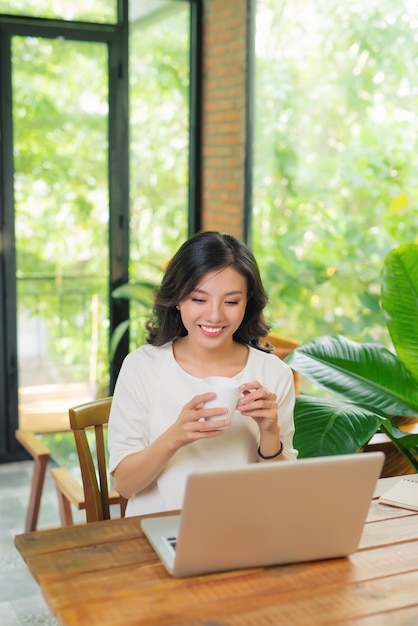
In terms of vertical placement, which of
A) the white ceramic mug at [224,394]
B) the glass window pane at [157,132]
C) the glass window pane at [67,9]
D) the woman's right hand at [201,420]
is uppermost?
the glass window pane at [67,9]

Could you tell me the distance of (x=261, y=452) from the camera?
188 cm

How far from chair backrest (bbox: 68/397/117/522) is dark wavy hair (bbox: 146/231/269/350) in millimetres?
209

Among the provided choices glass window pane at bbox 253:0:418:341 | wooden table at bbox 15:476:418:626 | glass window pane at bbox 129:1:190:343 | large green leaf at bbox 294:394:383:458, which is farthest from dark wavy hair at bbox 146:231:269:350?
glass window pane at bbox 129:1:190:343

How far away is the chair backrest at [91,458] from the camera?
202cm

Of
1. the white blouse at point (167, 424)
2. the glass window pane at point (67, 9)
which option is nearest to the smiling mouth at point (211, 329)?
the white blouse at point (167, 424)

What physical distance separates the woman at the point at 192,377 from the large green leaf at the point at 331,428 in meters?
0.44

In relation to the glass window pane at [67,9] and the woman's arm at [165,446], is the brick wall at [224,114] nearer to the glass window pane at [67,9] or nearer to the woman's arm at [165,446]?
the glass window pane at [67,9]

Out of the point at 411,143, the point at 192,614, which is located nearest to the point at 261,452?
the point at 192,614

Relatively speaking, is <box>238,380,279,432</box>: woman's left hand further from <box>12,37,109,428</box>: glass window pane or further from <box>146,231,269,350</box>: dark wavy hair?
<box>12,37,109,428</box>: glass window pane

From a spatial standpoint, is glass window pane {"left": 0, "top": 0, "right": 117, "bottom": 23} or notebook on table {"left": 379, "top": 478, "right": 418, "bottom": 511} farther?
glass window pane {"left": 0, "top": 0, "right": 117, "bottom": 23}

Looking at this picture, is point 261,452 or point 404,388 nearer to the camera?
point 261,452

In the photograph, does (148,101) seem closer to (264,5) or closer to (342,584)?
(264,5)

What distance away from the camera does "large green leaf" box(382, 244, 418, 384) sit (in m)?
2.69

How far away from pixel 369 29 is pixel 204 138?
55.5 inches
